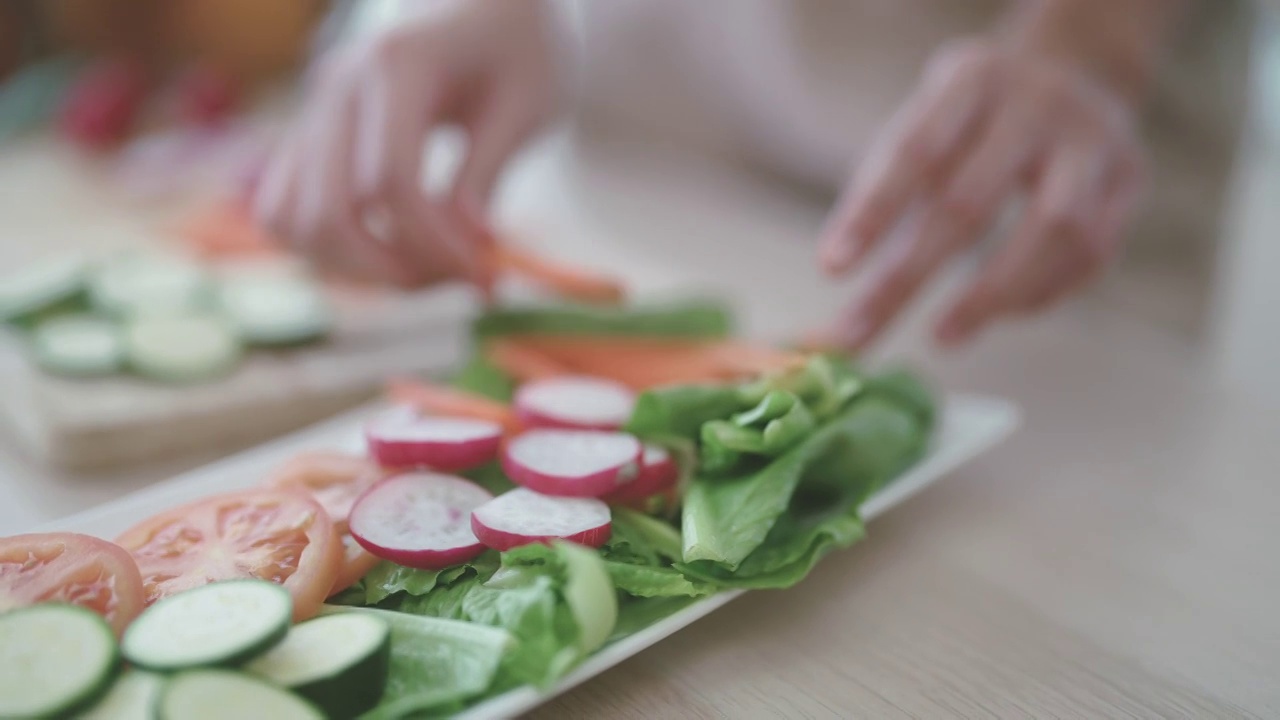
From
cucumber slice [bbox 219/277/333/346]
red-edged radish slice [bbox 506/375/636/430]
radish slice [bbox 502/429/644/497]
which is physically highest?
red-edged radish slice [bbox 506/375/636/430]

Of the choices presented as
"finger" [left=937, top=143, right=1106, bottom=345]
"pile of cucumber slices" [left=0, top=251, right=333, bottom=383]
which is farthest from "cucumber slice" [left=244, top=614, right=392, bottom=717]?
"finger" [left=937, top=143, right=1106, bottom=345]

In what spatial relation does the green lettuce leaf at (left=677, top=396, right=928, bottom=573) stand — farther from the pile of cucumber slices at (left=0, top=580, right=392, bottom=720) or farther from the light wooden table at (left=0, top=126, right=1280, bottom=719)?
the pile of cucumber slices at (left=0, top=580, right=392, bottom=720)

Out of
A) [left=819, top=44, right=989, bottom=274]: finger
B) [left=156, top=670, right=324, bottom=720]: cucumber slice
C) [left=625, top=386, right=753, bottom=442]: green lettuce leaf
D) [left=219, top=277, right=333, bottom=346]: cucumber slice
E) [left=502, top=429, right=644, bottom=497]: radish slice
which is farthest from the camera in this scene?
[left=219, top=277, right=333, bottom=346]: cucumber slice

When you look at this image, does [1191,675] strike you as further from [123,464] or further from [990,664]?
[123,464]

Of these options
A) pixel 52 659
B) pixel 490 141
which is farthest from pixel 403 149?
pixel 52 659

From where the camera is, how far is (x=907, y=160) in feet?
4.83

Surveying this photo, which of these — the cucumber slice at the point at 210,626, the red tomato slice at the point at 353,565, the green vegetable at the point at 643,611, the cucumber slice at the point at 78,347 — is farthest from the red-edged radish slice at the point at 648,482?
the cucumber slice at the point at 78,347

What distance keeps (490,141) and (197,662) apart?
1217 millimetres

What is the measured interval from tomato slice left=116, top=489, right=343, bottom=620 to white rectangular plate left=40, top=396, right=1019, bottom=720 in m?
0.10

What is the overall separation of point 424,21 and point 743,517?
1.08 m

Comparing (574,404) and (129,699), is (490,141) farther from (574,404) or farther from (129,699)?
(129,699)

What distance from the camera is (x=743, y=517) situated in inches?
43.3

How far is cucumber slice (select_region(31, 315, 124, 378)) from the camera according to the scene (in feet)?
5.45

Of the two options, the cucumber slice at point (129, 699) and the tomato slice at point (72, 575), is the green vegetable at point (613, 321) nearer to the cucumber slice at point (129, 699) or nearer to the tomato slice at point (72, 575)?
the tomato slice at point (72, 575)
